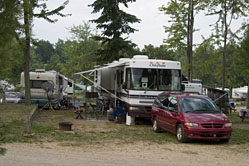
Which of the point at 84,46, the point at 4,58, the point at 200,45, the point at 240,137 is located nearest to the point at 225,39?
the point at 200,45

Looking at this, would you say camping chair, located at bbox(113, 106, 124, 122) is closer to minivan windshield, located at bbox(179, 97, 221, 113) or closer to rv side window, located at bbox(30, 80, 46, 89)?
minivan windshield, located at bbox(179, 97, 221, 113)

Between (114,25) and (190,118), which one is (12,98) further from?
(190,118)

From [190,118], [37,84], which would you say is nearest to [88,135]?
[190,118]

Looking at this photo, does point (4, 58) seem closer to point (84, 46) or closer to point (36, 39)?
point (36, 39)

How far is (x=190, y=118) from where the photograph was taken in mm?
10672

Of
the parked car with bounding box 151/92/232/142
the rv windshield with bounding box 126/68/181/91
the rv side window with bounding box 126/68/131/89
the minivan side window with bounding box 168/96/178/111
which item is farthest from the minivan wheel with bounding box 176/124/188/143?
the rv side window with bounding box 126/68/131/89

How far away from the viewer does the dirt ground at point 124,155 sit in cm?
743

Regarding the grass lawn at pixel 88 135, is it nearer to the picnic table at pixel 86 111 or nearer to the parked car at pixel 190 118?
the parked car at pixel 190 118

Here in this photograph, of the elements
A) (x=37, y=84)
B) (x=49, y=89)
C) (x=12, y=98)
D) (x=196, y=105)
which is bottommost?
(x=12, y=98)

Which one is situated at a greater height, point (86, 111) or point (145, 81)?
point (145, 81)

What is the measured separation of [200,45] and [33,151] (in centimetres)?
1672

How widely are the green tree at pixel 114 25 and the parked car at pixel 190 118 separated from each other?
43.6ft

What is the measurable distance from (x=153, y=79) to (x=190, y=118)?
4770mm

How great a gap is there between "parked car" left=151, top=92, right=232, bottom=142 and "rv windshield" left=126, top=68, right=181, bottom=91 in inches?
77.9
